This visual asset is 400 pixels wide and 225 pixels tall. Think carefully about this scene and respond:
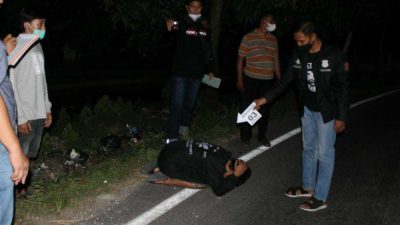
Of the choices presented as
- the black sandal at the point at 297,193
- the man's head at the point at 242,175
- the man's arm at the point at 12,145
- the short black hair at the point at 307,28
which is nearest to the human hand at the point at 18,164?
the man's arm at the point at 12,145

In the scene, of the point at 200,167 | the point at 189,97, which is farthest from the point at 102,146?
→ the point at 200,167

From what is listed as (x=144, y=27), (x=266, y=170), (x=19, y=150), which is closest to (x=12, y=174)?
(x=19, y=150)

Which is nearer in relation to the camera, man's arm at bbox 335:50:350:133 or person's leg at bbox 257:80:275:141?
man's arm at bbox 335:50:350:133

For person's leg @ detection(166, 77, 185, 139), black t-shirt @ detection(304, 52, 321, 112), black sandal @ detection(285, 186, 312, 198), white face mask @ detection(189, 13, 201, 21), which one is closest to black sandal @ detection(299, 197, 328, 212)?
black sandal @ detection(285, 186, 312, 198)

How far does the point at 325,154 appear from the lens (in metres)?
5.01

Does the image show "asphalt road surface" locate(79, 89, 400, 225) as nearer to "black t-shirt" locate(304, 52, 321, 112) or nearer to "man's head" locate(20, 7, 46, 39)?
"black t-shirt" locate(304, 52, 321, 112)

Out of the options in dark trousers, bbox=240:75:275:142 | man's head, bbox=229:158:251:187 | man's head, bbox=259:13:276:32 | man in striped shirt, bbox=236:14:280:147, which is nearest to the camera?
man's head, bbox=229:158:251:187

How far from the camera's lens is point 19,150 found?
2836 mm

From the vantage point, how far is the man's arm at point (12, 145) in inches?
106

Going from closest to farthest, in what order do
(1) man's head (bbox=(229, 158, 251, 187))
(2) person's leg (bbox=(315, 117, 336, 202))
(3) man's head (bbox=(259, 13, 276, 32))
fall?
1. (2) person's leg (bbox=(315, 117, 336, 202))
2. (1) man's head (bbox=(229, 158, 251, 187))
3. (3) man's head (bbox=(259, 13, 276, 32))

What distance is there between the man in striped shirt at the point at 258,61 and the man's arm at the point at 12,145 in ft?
15.2

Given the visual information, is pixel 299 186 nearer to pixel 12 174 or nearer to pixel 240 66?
pixel 240 66

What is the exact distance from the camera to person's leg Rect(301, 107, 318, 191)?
5086 mm

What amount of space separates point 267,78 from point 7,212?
187 inches
